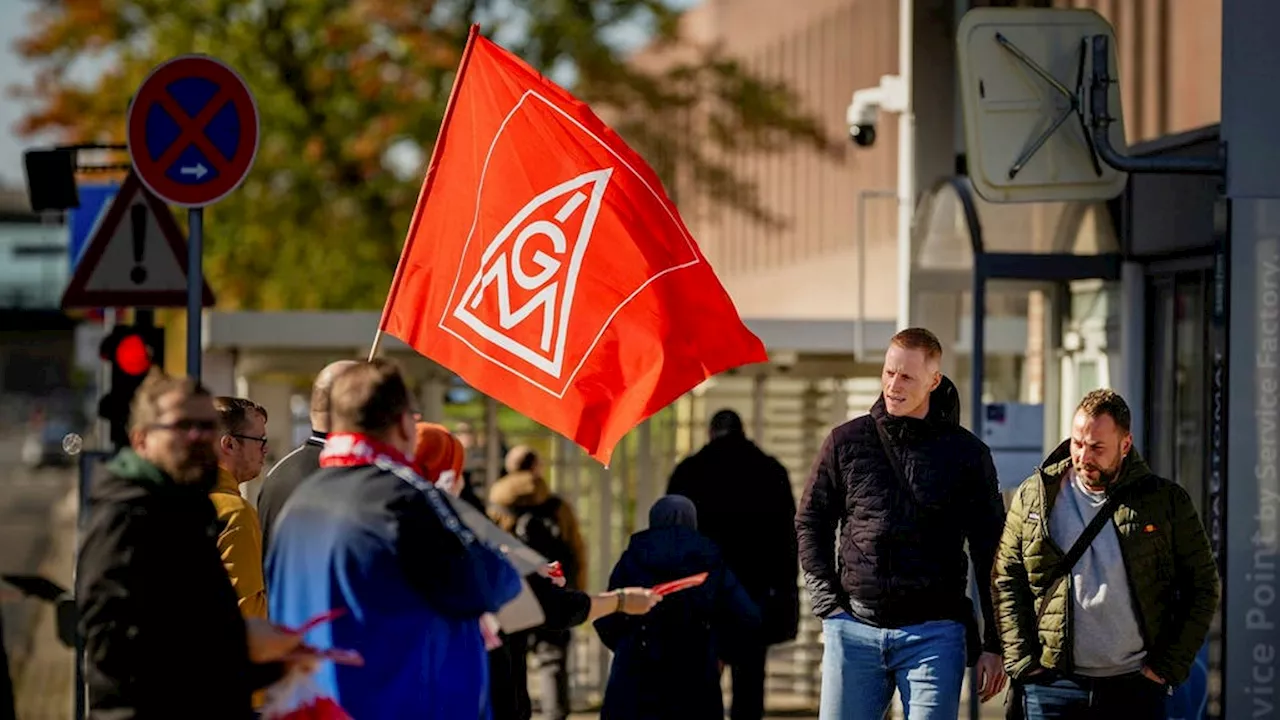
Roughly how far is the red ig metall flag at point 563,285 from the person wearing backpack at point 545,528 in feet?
17.8

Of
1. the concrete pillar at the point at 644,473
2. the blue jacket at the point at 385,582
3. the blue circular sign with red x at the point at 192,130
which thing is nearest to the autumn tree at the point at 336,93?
the concrete pillar at the point at 644,473

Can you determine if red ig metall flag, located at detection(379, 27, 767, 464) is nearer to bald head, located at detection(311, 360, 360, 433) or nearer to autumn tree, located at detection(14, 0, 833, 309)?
bald head, located at detection(311, 360, 360, 433)

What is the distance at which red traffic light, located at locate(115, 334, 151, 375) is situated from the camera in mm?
12688

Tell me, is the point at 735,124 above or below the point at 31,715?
above

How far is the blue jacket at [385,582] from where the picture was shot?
6.01 metres

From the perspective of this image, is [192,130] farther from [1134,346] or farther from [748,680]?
[1134,346]

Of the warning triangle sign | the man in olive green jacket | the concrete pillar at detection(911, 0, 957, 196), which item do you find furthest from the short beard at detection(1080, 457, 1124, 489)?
the concrete pillar at detection(911, 0, 957, 196)

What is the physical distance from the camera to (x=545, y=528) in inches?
540

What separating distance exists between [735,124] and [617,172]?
2101 cm

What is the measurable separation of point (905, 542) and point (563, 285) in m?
1.38

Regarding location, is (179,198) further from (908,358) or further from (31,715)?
(31,715)

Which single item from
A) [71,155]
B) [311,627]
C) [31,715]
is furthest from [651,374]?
[31,715]

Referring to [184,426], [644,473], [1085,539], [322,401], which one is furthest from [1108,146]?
[644,473]

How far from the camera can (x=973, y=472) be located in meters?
8.12
